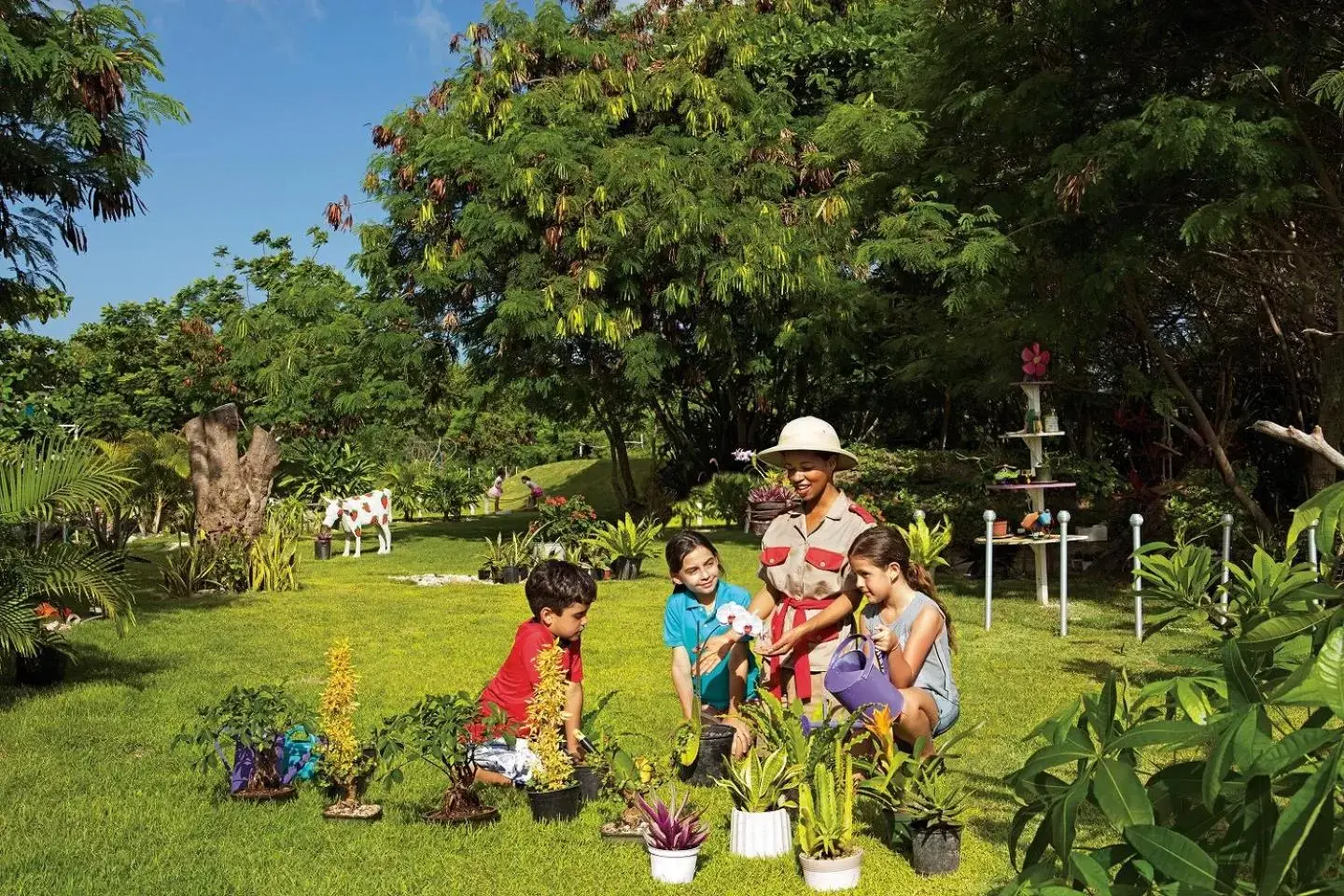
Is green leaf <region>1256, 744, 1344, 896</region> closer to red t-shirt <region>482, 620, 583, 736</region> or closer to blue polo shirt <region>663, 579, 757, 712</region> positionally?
red t-shirt <region>482, 620, 583, 736</region>

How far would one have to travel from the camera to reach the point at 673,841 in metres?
4.30

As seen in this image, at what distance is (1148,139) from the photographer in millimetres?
10859

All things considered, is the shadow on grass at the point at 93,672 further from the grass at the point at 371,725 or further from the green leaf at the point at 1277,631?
the green leaf at the point at 1277,631

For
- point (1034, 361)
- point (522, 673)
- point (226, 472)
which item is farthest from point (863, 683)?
point (226, 472)

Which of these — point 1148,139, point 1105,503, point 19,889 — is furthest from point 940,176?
point 19,889

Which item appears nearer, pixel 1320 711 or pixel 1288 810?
pixel 1288 810

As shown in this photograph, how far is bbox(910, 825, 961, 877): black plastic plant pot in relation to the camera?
4.42 metres

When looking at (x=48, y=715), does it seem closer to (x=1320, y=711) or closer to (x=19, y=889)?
(x=19, y=889)

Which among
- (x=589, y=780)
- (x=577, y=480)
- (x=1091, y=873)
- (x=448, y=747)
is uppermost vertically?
(x=577, y=480)

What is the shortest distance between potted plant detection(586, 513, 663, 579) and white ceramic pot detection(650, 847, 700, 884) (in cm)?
1097

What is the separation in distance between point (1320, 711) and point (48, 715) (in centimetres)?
741

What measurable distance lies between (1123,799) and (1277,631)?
32cm

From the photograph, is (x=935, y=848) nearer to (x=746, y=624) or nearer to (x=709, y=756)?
(x=746, y=624)

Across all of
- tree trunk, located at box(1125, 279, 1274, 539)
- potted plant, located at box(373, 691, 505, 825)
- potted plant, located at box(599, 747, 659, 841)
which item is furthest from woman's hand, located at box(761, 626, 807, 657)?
tree trunk, located at box(1125, 279, 1274, 539)
